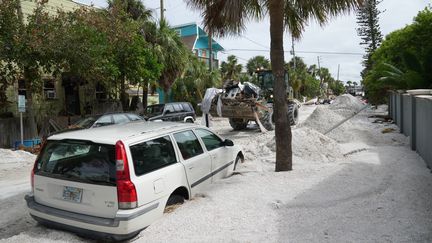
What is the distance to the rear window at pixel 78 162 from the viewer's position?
4.43 meters

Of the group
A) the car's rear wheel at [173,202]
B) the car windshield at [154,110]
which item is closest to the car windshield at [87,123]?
the car windshield at [154,110]

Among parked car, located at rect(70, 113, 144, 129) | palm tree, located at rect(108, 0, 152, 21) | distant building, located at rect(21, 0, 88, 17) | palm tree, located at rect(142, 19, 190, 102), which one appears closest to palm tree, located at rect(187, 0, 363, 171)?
parked car, located at rect(70, 113, 144, 129)

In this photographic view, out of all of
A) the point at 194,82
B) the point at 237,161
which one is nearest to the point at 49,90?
the point at 194,82

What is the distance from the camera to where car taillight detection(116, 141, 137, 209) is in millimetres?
4277

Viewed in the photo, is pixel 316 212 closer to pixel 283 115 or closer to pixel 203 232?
pixel 203 232

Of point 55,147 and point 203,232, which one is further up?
point 55,147

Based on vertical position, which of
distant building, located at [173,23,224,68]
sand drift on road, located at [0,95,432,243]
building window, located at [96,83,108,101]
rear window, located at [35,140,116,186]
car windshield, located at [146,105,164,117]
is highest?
distant building, located at [173,23,224,68]

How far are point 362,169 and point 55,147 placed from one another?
5.57 m

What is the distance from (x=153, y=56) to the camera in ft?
66.5

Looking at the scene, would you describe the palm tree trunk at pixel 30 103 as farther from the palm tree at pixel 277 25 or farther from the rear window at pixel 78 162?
the rear window at pixel 78 162

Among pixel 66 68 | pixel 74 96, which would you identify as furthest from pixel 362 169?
pixel 74 96

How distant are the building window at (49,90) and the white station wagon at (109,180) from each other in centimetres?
1618

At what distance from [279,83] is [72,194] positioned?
459cm

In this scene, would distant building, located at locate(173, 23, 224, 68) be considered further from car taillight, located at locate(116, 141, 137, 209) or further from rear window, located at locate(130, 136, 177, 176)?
car taillight, located at locate(116, 141, 137, 209)
